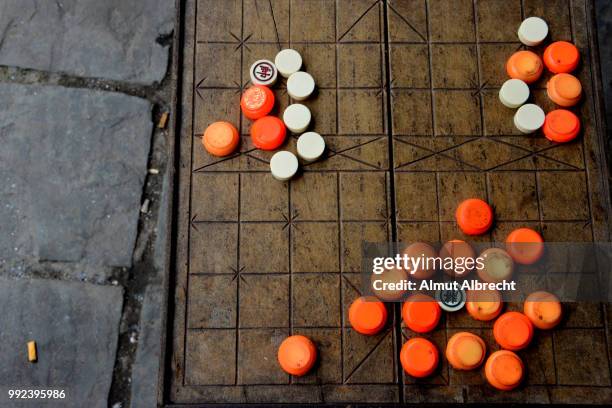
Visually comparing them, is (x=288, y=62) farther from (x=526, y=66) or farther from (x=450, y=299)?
(x=450, y=299)

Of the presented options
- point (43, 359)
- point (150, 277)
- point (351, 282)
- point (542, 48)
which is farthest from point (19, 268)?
point (542, 48)

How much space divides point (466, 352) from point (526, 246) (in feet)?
1.06

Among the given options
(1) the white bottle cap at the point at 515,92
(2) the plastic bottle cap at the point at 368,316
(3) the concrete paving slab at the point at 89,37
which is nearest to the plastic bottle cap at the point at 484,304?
(2) the plastic bottle cap at the point at 368,316

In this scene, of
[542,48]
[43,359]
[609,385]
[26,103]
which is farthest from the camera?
[26,103]

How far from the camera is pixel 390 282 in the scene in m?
1.49

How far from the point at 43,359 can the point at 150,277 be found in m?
0.46

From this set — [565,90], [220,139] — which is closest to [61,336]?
[220,139]

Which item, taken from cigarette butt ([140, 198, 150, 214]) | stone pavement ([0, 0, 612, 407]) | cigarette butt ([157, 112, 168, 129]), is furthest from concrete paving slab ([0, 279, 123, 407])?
cigarette butt ([157, 112, 168, 129])

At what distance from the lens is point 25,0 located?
7.64 feet

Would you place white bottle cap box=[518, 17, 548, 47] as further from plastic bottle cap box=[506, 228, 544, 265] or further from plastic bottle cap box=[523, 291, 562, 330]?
plastic bottle cap box=[523, 291, 562, 330]

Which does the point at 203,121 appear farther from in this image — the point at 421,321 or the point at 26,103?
the point at 26,103

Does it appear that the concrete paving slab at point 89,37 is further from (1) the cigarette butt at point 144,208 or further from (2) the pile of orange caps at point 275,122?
(2) the pile of orange caps at point 275,122

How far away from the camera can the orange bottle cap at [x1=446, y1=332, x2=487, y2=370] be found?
4.68 feet

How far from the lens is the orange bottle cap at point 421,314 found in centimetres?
146
